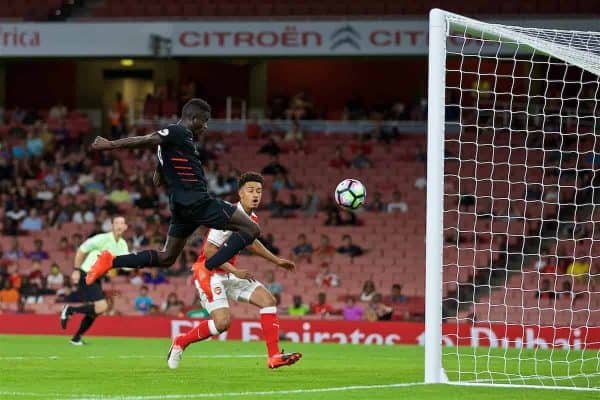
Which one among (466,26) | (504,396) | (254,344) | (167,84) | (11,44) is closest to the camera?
→ (504,396)

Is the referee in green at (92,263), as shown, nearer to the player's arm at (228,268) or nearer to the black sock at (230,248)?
the player's arm at (228,268)

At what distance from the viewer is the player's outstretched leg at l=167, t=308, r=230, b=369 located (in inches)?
473

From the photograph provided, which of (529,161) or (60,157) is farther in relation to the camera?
(60,157)

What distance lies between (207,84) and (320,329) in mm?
15329

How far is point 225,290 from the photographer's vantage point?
12.3 meters

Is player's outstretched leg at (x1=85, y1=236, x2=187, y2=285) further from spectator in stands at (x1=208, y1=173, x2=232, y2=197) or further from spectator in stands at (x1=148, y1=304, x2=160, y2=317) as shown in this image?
spectator in stands at (x1=208, y1=173, x2=232, y2=197)

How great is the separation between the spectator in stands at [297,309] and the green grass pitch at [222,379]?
7.75 meters

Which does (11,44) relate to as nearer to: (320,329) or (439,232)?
(320,329)

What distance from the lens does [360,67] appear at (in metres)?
35.6

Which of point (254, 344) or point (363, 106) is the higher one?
point (363, 106)

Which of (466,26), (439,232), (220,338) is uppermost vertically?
(466,26)

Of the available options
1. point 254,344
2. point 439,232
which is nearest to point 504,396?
point 439,232

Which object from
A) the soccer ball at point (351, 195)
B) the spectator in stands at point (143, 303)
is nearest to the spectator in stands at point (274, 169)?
the spectator in stands at point (143, 303)

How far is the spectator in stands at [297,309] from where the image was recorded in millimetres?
24109
